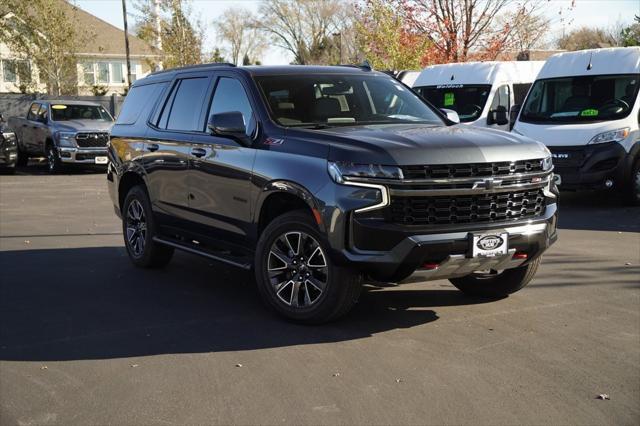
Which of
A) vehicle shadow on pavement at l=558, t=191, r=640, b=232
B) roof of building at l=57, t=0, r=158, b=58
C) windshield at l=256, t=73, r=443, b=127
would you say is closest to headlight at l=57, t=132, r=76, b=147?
vehicle shadow on pavement at l=558, t=191, r=640, b=232

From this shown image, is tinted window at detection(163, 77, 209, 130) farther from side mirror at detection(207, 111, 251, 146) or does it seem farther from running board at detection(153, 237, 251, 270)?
running board at detection(153, 237, 251, 270)

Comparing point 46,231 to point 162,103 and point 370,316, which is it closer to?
point 162,103

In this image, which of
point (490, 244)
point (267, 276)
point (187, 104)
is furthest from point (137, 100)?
point (490, 244)

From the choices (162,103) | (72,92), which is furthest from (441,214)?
(72,92)

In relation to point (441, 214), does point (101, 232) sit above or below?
below

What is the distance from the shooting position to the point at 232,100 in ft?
22.9

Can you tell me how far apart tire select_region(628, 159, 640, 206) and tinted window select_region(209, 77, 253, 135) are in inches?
313

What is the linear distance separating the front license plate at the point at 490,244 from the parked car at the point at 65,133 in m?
17.6

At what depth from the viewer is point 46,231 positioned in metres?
11.2

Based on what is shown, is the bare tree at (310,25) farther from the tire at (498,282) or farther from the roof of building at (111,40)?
the tire at (498,282)

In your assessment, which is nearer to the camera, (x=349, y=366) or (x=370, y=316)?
(x=349, y=366)

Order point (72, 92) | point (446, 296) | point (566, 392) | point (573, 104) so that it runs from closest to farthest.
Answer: point (566, 392) < point (446, 296) < point (573, 104) < point (72, 92)

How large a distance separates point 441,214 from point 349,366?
4.10ft

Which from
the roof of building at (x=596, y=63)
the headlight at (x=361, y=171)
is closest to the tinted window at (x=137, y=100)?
the headlight at (x=361, y=171)
